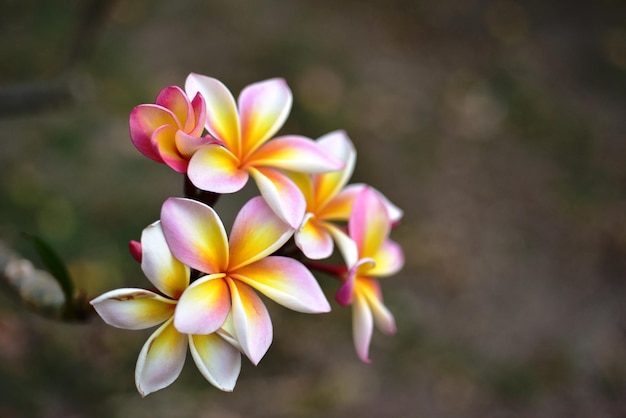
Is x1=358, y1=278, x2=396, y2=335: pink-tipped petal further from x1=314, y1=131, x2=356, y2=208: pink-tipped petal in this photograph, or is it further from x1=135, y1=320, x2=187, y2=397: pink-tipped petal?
x1=135, y1=320, x2=187, y2=397: pink-tipped petal

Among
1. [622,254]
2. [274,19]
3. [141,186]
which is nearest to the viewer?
[141,186]

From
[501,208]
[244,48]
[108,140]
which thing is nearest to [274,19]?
[244,48]

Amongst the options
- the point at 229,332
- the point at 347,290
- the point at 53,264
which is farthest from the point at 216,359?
Answer: the point at 53,264

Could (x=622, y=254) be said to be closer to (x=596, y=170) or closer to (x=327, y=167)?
(x=596, y=170)

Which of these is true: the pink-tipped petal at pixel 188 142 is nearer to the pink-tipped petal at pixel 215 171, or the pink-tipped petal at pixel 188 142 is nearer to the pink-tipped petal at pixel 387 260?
the pink-tipped petal at pixel 215 171

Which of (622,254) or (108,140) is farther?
(622,254)

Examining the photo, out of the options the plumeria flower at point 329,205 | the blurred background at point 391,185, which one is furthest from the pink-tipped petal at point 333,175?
the blurred background at point 391,185

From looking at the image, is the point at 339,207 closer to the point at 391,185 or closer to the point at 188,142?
the point at 188,142
